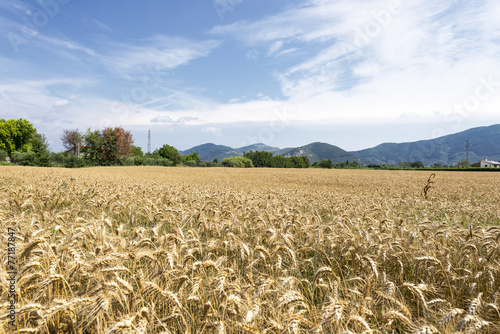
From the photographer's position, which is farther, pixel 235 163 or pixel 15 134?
pixel 235 163

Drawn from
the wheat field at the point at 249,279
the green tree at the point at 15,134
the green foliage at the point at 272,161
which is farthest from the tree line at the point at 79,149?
the wheat field at the point at 249,279

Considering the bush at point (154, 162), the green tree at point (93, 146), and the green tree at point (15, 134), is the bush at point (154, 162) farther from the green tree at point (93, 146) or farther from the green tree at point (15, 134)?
the green tree at point (15, 134)

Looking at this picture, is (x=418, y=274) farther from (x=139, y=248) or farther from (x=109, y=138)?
(x=109, y=138)

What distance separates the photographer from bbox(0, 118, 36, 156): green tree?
7175 centimetres

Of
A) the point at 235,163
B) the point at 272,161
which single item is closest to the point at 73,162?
the point at 235,163

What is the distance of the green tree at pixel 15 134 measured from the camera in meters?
71.8

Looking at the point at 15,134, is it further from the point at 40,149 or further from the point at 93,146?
the point at 93,146

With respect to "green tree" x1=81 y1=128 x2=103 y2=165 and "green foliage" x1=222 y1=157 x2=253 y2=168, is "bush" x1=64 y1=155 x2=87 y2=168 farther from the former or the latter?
"green foliage" x1=222 y1=157 x2=253 y2=168

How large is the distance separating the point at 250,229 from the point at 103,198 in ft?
16.6

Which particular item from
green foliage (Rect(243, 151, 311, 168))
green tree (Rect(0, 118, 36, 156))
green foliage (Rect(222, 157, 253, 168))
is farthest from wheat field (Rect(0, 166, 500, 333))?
green foliage (Rect(243, 151, 311, 168))

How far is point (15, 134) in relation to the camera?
241ft

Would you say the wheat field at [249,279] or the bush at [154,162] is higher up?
the bush at [154,162]

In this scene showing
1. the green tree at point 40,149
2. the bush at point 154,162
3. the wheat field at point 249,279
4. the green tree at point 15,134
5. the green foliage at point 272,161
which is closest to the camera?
the wheat field at point 249,279

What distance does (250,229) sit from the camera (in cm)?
511
